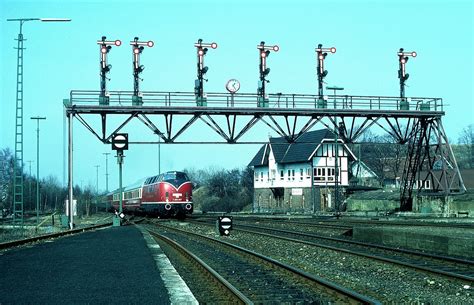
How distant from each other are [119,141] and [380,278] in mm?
25533

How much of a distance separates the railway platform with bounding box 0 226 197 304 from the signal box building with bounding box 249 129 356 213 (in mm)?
53746

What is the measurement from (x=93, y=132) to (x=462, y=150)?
384ft

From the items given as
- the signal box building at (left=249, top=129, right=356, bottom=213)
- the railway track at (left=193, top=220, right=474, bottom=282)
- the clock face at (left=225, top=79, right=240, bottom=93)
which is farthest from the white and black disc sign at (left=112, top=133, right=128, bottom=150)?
the signal box building at (left=249, top=129, right=356, bottom=213)

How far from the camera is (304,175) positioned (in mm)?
78938

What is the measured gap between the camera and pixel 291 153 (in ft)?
272

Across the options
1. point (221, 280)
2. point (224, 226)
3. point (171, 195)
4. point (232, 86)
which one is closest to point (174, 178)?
point (171, 195)

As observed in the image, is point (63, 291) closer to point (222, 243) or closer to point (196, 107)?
point (222, 243)

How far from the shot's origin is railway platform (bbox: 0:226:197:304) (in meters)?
10.6

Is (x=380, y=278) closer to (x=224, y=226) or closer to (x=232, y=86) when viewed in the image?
(x=224, y=226)

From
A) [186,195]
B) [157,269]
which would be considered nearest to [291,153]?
[186,195]

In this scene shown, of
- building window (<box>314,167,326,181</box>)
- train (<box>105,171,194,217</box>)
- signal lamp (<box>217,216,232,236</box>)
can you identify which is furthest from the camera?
building window (<box>314,167,326,181</box>)

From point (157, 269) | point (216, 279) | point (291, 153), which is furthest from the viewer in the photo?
point (291, 153)

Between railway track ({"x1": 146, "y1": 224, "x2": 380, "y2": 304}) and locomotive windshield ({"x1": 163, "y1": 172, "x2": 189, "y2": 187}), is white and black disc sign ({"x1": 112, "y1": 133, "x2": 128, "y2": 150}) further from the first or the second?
railway track ({"x1": 146, "y1": 224, "x2": 380, "y2": 304})

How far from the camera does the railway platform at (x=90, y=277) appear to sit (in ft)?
34.9
